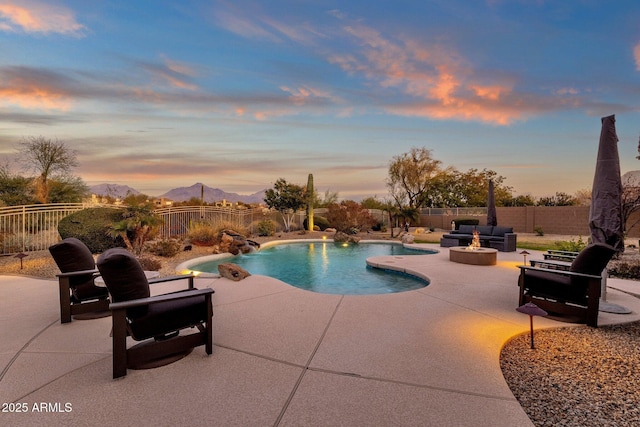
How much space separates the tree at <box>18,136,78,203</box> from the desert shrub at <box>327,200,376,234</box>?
55.0 feet

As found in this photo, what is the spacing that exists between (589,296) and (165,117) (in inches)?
485

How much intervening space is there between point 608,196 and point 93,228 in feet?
39.1

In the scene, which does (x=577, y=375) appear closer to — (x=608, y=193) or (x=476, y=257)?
(x=608, y=193)

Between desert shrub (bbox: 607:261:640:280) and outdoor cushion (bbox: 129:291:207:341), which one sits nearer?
outdoor cushion (bbox: 129:291:207:341)

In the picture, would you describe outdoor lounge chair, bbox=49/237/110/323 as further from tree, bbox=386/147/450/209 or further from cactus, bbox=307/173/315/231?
tree, bbox=386/147/450/209

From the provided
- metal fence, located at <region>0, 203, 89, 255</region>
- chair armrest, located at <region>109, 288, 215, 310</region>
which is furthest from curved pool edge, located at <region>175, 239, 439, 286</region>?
metal fence, located at <region>0, 203, 89, 255</region>

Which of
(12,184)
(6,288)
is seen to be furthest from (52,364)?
(12,184)

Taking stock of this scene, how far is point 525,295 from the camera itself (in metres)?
4.24

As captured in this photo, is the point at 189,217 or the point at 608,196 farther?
the point at 189,217

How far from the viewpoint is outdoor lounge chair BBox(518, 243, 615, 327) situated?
12.0 feet

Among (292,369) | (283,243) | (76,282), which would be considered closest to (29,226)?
(76,282)

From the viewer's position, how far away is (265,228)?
1611 cm

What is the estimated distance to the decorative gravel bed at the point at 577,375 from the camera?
6.75ft

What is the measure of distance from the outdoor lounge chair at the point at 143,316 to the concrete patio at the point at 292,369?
135 millimetres
